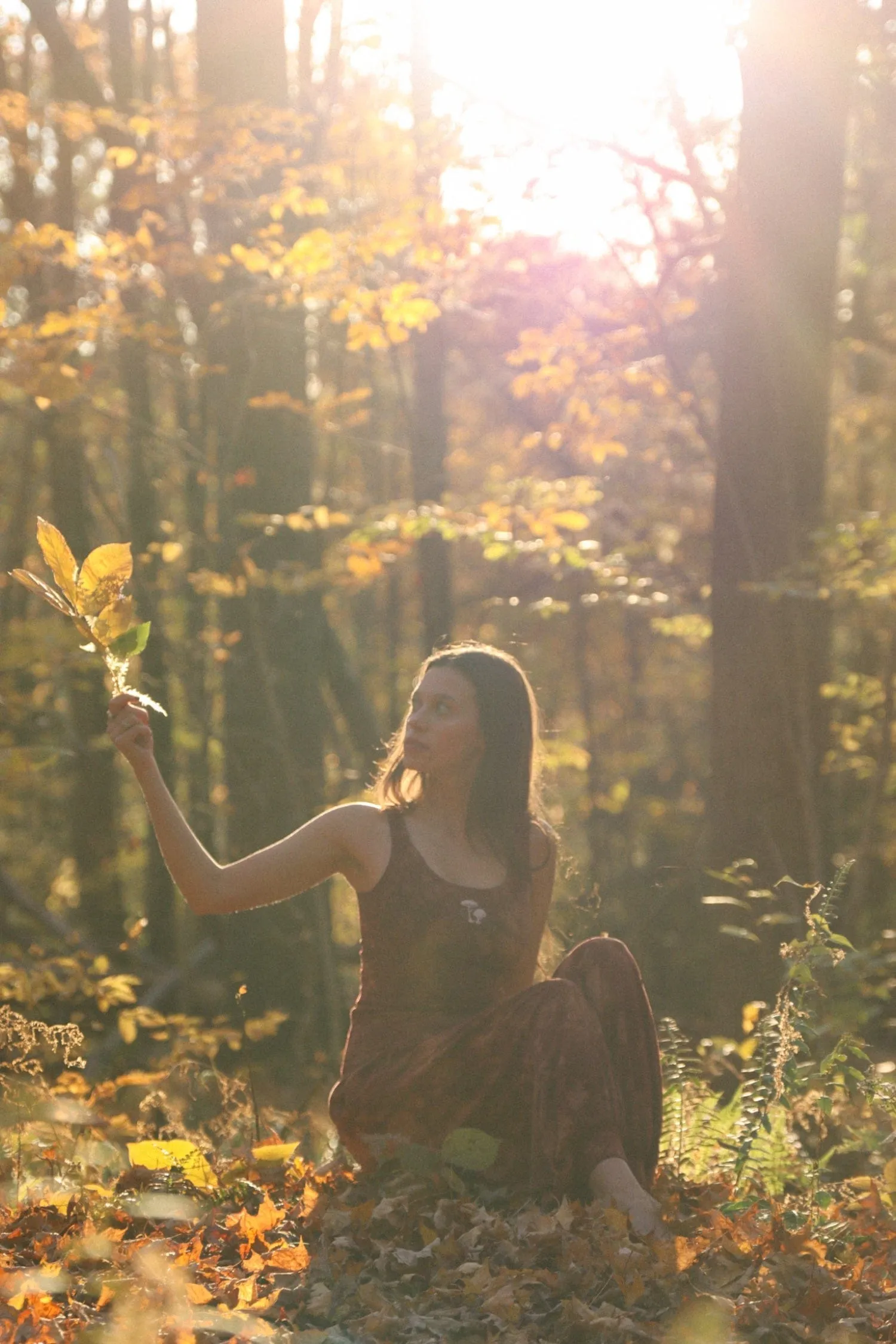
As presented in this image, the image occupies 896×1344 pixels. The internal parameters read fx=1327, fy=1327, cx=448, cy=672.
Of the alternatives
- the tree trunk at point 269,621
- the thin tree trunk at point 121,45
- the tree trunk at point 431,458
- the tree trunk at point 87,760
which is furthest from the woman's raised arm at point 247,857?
the thin tree trunk at point 121,45

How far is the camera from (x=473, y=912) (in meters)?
3.97

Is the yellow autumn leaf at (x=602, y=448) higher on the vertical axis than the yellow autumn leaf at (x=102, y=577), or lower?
higher

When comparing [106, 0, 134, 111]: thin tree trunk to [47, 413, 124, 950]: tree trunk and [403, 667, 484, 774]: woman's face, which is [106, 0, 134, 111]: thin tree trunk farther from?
[403, 667, 484, 774]: woman's face

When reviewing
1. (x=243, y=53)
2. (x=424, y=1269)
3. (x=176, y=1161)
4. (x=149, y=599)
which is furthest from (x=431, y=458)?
(x=424, y=1269)

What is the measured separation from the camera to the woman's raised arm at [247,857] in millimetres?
3416

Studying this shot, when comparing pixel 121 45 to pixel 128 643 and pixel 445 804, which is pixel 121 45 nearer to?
pixel 445 804

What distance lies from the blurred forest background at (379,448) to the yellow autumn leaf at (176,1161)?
1.69m

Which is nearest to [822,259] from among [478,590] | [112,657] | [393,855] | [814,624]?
[814,624]

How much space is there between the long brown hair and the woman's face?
0.09 feet

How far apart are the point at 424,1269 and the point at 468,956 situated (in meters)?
0.94

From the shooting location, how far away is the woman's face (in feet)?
13.4

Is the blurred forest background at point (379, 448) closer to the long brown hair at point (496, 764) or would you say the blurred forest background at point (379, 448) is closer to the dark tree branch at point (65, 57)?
the dark tree branch at point (65, 57)

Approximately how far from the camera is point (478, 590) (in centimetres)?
1738

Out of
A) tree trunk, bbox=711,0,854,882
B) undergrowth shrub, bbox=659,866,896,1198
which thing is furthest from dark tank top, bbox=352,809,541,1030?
tree trunk, bbox=711,0,854,882
